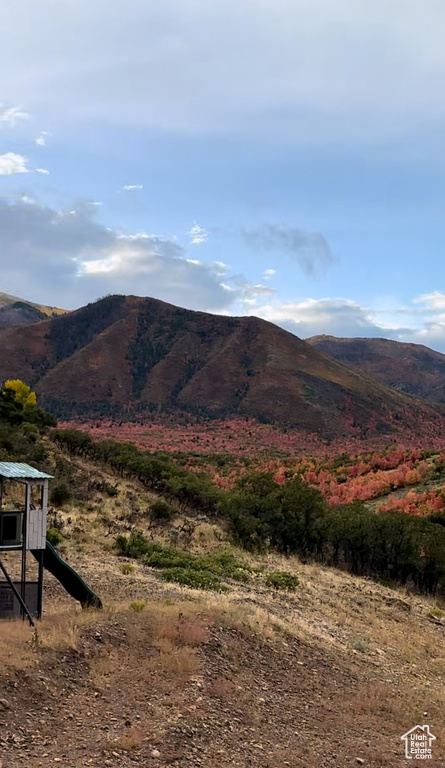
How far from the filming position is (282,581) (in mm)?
20219

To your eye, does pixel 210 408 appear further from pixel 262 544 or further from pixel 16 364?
pixel 262 544

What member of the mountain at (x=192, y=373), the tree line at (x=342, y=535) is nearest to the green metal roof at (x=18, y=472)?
the tree line at (x=342, y=535)

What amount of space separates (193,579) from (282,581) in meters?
3.56

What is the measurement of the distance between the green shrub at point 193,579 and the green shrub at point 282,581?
86.1 inches

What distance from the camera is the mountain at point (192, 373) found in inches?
4843

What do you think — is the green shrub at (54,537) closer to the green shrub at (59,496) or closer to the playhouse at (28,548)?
the green shrub at (59,496)

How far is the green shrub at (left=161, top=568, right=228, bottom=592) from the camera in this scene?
1791 centimetres

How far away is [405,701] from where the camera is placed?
482 inches

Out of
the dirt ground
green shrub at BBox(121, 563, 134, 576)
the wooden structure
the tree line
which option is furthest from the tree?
the wooden structure

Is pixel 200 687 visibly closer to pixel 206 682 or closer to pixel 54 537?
pixel 206 682

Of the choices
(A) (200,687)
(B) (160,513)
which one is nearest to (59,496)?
(B) (160,513)

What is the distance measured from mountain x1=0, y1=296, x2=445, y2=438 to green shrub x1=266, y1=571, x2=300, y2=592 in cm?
9091

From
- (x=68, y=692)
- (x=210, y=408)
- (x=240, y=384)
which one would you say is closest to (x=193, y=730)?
(x=68, y=692)

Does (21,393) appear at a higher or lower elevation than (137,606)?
higher
